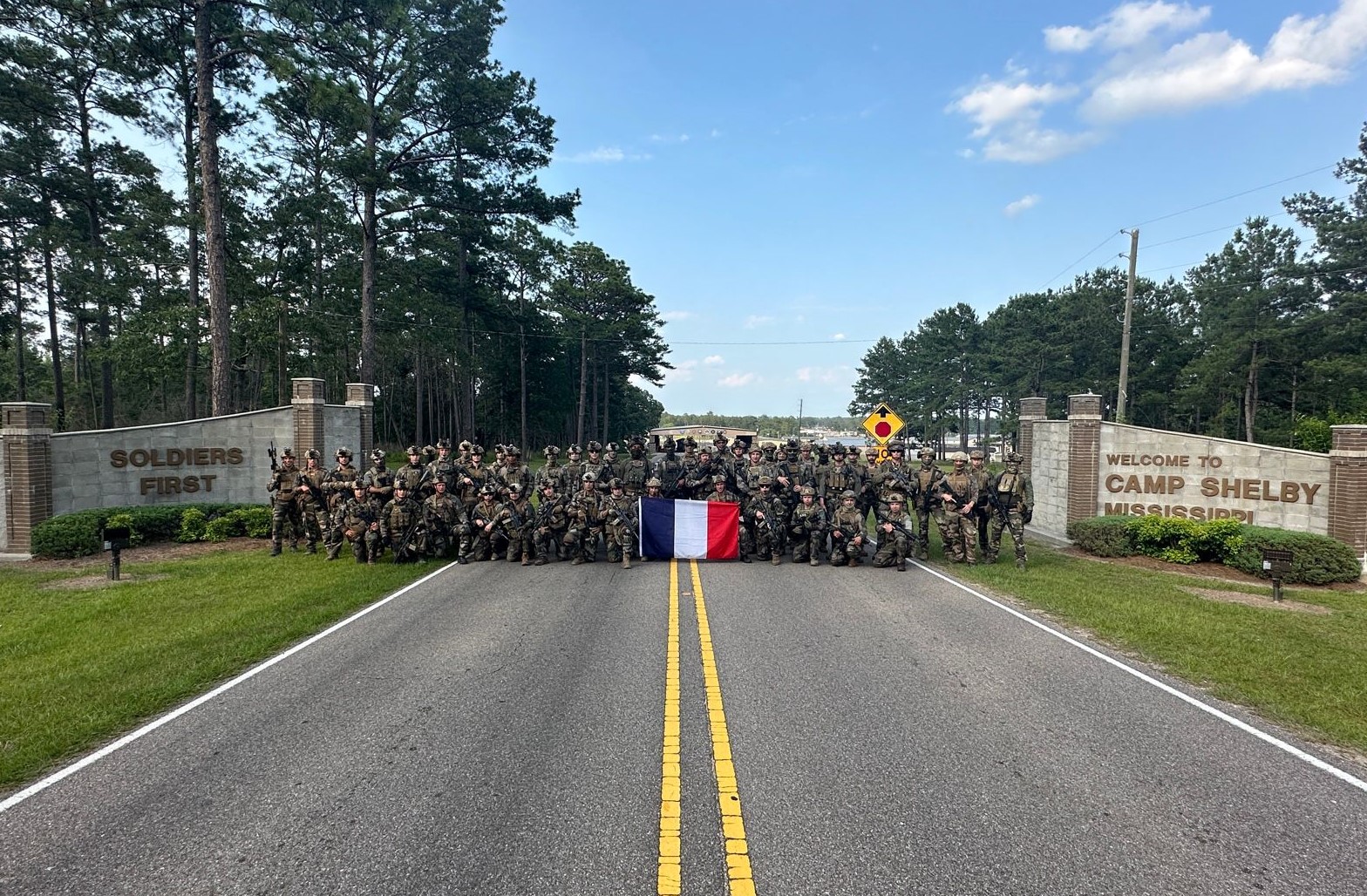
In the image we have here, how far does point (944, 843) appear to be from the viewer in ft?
12.2

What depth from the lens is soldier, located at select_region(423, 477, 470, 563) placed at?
1233 cm

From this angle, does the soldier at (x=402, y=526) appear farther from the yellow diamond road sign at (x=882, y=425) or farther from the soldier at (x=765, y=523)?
the yellow diamond road sign at (x=882, y=425)

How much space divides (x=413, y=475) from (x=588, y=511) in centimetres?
365

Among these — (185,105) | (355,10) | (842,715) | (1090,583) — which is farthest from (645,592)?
(185,105)

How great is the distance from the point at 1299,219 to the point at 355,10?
48.4 m

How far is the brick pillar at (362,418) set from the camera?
61.5 feet

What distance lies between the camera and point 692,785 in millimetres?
4293

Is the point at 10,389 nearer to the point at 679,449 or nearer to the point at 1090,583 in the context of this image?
the point at 679,449

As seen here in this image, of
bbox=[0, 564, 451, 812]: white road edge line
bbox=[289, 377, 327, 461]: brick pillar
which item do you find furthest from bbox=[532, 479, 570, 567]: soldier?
bbox=[289, 377, 327, 461]: brick pillar

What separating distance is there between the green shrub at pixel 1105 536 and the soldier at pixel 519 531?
11.3 metres

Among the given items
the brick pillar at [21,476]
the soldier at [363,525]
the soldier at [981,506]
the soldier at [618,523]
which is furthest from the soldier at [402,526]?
the soldier at [981,506]

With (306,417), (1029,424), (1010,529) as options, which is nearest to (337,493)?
(306,417)

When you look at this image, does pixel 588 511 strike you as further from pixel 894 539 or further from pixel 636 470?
pixel 894 539

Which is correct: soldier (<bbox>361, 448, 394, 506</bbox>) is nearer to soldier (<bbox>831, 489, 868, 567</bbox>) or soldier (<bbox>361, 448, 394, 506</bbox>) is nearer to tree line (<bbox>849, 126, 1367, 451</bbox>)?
soldier (<bbox>831, 489, 868, 567</bbox>)
